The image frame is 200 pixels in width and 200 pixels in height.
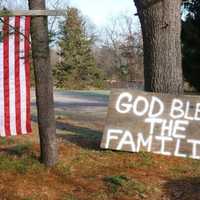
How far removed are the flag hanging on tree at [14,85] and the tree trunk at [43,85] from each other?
176 cm

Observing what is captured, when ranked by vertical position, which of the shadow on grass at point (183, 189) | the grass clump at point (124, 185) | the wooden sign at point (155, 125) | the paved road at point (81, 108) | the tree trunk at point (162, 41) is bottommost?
the paved road at point (81, 108)

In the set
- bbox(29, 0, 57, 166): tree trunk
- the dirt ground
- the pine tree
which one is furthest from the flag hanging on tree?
the pine tree

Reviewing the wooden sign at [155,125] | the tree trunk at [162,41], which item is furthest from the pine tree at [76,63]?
the wooden sign at [155,125]

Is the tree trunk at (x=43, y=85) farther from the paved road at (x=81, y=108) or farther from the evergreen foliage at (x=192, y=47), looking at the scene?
the evergreen foliage at (x=192, y=47)

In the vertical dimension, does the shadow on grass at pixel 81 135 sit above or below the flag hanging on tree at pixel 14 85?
below

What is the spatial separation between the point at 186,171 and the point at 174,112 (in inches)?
44.4

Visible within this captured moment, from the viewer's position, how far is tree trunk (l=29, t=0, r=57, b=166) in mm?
7086

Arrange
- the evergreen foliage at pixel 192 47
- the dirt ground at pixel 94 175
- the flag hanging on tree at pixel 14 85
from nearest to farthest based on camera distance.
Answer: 1. the dirt ground at pixel 94 175
2. the flag hanging on tree at pixel 14 85
3. the evergreen foliage at pixel 192 47

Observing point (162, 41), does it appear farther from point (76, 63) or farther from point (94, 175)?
point (76, 63)

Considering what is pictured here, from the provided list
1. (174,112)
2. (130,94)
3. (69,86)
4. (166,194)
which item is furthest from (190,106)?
(69,86)

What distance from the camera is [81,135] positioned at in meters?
9.67

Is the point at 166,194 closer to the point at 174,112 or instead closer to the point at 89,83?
the point at 174,112

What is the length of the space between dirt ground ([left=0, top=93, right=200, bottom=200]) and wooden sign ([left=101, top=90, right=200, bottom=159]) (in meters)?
0.15

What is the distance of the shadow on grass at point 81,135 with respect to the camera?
8547 millimetres
